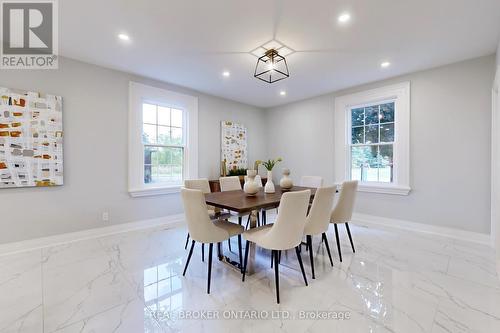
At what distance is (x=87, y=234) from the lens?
320 cm

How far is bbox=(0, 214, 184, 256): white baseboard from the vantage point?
2.71 meters

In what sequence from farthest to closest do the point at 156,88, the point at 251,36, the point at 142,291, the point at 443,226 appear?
the point at 156,88, the point at 443,226, the point at 251,36, the point at 142,291

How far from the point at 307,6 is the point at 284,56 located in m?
0.97

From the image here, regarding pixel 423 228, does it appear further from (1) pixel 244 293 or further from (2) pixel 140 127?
(2) pixel 140 127

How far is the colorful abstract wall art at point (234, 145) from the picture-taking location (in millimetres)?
4926

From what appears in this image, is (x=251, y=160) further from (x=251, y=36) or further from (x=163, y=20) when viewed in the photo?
(x=163, y=20)

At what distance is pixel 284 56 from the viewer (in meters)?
3.01

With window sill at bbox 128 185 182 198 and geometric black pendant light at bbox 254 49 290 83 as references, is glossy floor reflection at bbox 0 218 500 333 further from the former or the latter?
geometric black pendant light at bbox 254 49 290 83

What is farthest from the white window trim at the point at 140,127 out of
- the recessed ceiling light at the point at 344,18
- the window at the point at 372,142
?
the window at the point at 372,142

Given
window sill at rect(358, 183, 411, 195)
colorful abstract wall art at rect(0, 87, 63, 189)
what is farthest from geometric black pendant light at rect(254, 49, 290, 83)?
colorful abstract wall art at rect(0, 87, 63, 189)

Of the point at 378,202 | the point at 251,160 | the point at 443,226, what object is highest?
the point at 251,160

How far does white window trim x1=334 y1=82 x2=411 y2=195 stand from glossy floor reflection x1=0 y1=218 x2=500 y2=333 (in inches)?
48.4

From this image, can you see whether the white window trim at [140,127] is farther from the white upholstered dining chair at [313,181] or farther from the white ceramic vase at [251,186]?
the white upholstered dining chair at [313,181]

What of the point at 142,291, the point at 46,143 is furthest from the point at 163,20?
the point at 142,291
